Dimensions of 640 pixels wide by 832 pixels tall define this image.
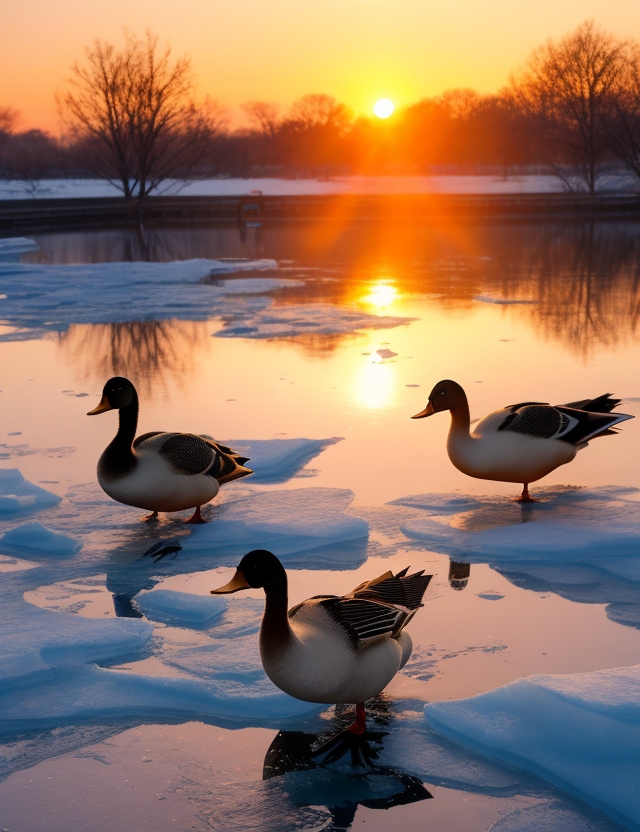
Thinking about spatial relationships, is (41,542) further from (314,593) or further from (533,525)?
Answer: (533,525)

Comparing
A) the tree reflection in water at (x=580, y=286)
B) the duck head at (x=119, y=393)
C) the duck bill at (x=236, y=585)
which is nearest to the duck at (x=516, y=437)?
the duck head at (x=119, y=393)

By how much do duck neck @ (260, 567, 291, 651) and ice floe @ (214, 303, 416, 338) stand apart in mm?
9106

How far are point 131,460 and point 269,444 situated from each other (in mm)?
1654

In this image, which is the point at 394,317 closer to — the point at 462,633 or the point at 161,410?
the point at 161,410

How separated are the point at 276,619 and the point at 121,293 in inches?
547

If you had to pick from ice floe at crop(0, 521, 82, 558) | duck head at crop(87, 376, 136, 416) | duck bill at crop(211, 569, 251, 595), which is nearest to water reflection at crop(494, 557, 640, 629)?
duck bill at crop(211, 569, 251, 595)

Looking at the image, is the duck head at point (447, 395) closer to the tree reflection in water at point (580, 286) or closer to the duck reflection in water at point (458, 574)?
the duck reflection in water at point (458, 574)

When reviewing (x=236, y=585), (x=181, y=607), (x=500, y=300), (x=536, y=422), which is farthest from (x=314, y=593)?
(x=500, y=300)

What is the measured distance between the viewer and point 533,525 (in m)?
5.26

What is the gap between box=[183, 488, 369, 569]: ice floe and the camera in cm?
500

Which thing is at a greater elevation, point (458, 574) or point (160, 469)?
point (160, 469)

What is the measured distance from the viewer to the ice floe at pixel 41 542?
16.6 ft

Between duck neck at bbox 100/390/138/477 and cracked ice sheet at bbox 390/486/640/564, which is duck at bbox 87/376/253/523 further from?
cracked ice sheet at bbox 390/486/640/564

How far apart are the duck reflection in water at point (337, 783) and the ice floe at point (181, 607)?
41.4 inches
